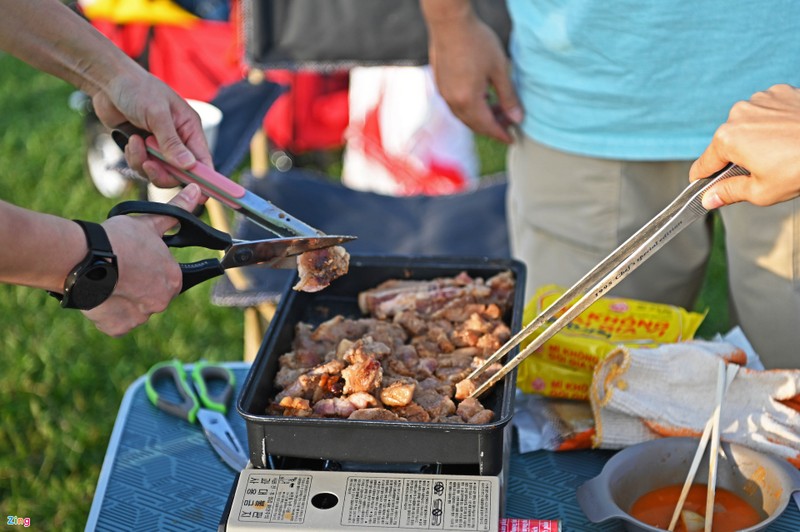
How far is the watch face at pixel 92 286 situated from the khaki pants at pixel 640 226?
115 cm

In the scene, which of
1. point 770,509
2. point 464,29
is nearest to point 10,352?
point 464,29

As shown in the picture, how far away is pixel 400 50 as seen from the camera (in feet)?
10.3

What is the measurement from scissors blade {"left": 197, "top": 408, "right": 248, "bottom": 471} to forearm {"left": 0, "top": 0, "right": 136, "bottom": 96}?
65 centimetres

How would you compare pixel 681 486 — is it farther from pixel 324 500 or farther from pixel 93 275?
pixel 93 275

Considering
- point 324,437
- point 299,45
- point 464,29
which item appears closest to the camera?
point 324,437

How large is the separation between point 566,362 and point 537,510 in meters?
0.30

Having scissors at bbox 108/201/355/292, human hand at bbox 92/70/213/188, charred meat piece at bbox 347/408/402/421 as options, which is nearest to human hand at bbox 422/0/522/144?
human hand at bbox 92/70/213/188

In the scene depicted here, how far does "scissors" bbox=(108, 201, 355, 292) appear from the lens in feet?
4.50

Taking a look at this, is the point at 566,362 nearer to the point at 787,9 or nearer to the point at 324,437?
the point at 324,437

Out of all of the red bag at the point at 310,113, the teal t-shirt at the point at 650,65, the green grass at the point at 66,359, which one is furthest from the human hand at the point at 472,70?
the red bag at the point at 310,113

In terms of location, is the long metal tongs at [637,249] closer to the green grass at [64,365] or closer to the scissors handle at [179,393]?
the scissors handle at [179,393]

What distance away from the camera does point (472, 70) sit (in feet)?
6.93

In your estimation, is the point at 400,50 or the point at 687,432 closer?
the point at 687,432

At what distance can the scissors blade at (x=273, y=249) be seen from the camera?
140 cm
